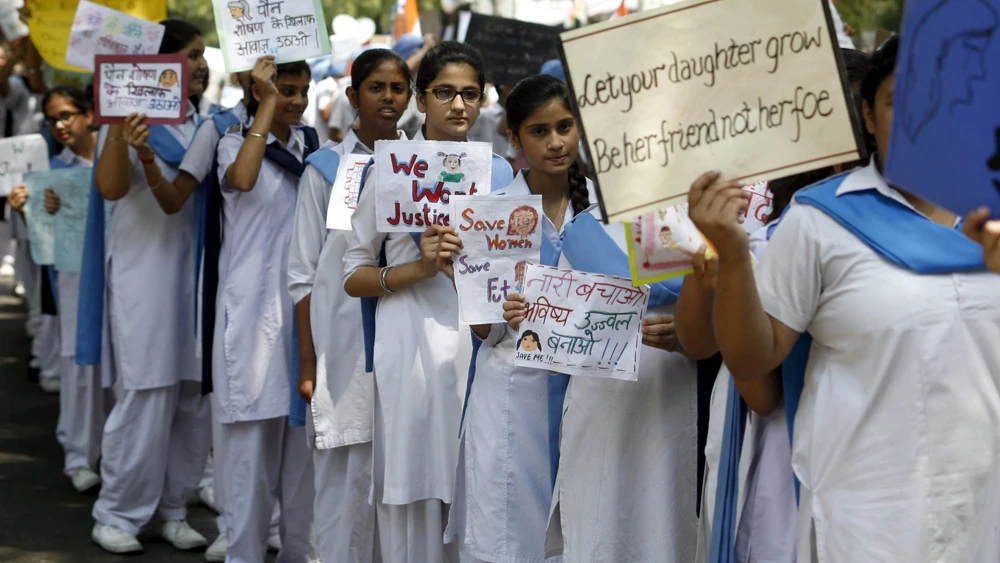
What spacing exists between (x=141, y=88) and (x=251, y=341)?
1.24 m

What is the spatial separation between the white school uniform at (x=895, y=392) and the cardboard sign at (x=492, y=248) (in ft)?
4.09

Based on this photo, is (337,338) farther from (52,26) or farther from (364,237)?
(52,26)

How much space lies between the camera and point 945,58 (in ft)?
7.86

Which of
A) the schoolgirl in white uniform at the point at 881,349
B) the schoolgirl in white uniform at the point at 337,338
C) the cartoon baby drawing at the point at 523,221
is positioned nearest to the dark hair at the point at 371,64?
the schoolgirl in white uniform at the point at 337,338

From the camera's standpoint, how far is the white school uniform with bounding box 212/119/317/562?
225 inches

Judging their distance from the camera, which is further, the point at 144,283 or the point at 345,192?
the point at 144,283

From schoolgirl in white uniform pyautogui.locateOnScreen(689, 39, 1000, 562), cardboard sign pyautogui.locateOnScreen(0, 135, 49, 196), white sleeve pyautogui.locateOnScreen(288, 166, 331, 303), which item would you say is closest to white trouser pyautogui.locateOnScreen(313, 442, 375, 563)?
white sleeve pyautogui.locateOnScreen(288, 166, 331, 303)

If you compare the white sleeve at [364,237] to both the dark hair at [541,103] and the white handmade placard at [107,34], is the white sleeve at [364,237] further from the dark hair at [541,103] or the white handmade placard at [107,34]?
the white handmade placard at [107,34]

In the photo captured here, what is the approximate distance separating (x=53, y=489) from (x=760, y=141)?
5.62m

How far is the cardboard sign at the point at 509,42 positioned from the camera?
9367mm

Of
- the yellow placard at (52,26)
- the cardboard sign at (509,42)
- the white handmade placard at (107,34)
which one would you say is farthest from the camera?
the cardboard sign at (509,42)

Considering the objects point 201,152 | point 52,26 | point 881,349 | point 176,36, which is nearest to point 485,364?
point 881,349

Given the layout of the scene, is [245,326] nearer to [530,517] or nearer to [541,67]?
[530,517]

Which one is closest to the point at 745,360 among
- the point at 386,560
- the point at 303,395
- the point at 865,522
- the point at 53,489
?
the point at 865,522
